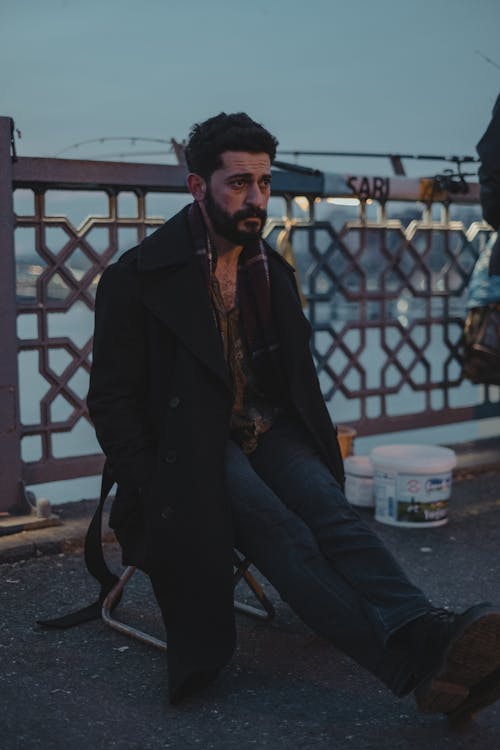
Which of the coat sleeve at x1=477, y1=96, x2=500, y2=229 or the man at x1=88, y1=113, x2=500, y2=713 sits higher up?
the coat sleeve at x1=477, y1=96, x2=500, y2=229

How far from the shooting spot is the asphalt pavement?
8.20ft

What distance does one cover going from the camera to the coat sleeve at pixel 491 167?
4.07 metres

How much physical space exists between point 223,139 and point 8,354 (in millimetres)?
1735

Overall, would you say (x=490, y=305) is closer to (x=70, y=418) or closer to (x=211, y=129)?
(x=70, y=418)

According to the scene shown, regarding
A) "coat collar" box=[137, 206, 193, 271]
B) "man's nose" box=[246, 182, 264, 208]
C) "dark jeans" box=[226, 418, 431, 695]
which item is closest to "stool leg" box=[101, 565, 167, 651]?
"dark jeans" box=[226, 418, 431, 695]

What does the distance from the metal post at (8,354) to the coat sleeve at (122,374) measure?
1.46m

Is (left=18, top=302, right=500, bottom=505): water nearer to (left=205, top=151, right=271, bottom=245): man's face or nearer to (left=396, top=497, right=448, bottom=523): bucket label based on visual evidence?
(left=396, top=497, right=448, bottom=523): bucket label

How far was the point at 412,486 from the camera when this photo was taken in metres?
4.36

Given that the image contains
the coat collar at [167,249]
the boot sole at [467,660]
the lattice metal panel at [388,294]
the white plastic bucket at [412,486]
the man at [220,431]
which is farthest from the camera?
the lattice metal panel at [388,294]

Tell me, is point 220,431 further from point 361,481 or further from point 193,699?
point 361,481

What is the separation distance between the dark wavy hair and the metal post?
1.45 m

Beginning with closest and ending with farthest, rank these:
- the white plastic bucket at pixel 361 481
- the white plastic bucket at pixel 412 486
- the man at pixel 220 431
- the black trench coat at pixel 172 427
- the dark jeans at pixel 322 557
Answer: the dark jeans at pixel 322 557 < the man at pixel 220 431 < the black trench coat at pixel 172 427 < the white plastic bucket at pixel 412 486 < the white plastic bucket at pixel 361 481

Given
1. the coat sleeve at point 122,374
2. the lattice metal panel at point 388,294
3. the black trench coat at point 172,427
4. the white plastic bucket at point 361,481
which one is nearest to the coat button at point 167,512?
the black trench coat at point 172,427

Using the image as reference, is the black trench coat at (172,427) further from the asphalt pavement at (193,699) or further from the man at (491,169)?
the man at (491,169)
